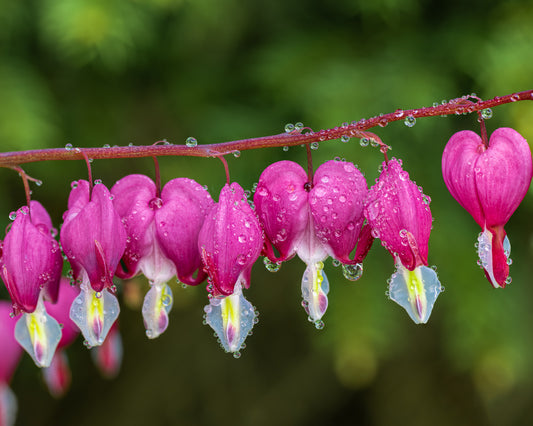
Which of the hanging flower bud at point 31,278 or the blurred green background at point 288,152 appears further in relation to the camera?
the blurred green background at point 288,152

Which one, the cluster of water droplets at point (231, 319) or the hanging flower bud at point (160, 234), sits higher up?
the hanging flower bud at point (160, 234)

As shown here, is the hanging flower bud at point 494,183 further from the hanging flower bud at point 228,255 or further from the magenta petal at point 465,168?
the hanging flower bud at point 228,255

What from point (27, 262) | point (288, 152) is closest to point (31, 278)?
point (27, 262)

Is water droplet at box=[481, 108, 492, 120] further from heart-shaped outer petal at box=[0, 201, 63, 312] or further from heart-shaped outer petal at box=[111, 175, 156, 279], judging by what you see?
heart-shaped outer petal at box=[0, 201, 63, 312]

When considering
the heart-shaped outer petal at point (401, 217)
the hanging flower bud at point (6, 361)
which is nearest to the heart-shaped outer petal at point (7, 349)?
the hanging flower bud at point (6, 361)

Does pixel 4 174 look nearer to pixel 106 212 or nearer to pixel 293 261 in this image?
pixel 293 261

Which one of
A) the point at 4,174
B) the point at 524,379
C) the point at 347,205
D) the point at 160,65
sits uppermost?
the point at 160,65

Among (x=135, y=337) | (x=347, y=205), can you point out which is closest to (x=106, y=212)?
(x=347, y=205)
